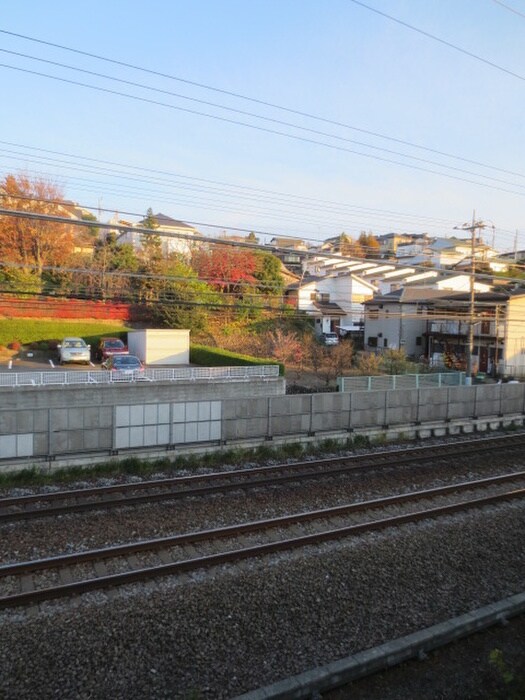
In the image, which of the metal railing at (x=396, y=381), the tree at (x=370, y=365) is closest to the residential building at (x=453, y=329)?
the tree at (x=370, y=365)

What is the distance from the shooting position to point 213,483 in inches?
435

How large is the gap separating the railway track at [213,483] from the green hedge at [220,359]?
9.20 metres

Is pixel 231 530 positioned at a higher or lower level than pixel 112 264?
lower

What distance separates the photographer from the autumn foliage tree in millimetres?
34938

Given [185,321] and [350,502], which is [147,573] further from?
[185,321]

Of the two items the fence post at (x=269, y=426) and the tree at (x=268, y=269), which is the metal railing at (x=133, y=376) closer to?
the fence post at (x=269, y=426)

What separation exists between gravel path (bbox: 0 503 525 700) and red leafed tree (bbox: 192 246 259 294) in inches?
1328

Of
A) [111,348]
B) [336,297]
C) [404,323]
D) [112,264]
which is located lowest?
[111,348]

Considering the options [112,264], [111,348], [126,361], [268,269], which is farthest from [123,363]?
[268,269]

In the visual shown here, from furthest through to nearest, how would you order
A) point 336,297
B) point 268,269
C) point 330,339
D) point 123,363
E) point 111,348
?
point 336,297, point 268,269, point 330,339, point 111,348, point 123,363

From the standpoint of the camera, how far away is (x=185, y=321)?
1420 inches

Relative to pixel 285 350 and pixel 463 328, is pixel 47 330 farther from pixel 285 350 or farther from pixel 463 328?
pixel 463 328

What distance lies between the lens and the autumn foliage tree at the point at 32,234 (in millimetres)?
34938

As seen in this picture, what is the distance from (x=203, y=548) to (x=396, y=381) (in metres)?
14.5
